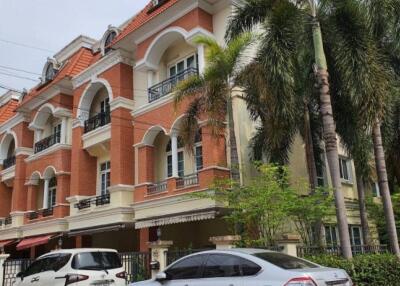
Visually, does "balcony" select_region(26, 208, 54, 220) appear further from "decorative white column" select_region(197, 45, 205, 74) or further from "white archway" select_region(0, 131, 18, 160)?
"decorative white column" select_region(197, 45, 205, 74)

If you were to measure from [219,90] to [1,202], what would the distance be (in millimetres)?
23088

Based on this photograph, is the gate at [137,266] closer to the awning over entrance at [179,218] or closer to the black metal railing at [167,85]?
the awning over entrance at [179,218]

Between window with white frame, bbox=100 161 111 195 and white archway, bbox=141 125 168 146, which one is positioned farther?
window with white frame, bbox=100 161 111 195

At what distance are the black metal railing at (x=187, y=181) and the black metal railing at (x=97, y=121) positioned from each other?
6.90 metres

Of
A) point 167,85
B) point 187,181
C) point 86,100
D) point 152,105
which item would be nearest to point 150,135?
point 152,105

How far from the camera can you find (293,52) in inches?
566

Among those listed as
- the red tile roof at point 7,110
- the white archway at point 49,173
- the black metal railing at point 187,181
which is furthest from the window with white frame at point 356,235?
the red tile roof at point 7,110

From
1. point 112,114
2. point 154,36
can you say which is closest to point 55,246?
point 112,114

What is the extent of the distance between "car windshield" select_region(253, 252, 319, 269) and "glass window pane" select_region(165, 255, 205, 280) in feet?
4.05

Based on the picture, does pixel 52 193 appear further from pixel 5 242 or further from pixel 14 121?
pixel 14 121

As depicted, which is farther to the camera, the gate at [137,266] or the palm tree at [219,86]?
the palm tree at [219,86]

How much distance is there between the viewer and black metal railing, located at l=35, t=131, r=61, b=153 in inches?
1102

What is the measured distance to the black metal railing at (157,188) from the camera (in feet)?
64.0

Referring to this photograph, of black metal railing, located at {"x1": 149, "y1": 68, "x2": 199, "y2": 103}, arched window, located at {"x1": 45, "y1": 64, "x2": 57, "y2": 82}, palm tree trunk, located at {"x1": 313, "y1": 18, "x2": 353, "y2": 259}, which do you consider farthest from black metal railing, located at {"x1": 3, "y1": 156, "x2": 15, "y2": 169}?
palm tree trunk, located at {"x1": 313, "y1": 18, "x2": 353, "y2": 259}
